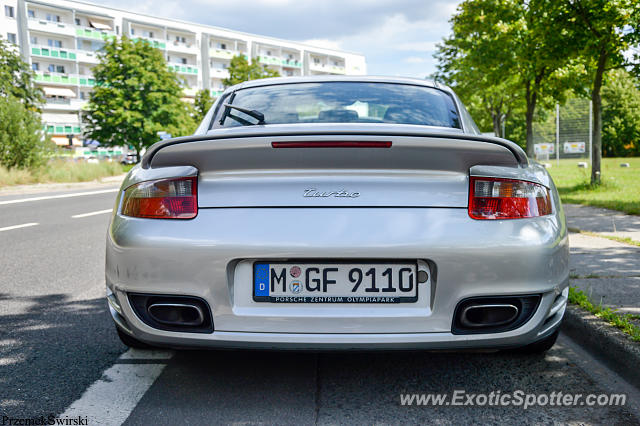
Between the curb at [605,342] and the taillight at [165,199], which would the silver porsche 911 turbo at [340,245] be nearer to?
the taillight at [165,199]

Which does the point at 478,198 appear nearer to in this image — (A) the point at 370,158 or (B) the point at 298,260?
(A) the point at 370,158

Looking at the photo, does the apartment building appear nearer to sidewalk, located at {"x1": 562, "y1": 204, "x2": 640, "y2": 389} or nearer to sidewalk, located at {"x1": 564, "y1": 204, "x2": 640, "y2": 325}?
sidewalk, located at {"x1": 564, "y1": 204, "x2": 640, "y2": 325}

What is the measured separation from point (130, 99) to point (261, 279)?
3966cm

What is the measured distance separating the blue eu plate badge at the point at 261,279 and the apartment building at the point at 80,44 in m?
52.0

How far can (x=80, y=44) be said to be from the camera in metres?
69.6

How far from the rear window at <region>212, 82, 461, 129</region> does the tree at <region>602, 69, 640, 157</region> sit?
187 feet

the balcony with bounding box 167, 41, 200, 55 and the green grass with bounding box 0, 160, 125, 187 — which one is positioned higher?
the balcony with bounding box 167, 41, 200, 55

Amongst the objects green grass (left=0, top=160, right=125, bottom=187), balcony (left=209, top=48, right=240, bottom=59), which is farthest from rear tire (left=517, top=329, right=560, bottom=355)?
balcony (left=209, top=48, right=240, bottom=59)

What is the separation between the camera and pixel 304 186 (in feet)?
7.75

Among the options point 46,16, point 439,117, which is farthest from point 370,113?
point 46,16

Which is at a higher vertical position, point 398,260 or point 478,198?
point 478,198

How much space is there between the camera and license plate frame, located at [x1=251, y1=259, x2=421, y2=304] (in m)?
2.31

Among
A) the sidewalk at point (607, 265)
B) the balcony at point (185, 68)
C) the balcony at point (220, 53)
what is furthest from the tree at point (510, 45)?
the balcony at point (220, 53)

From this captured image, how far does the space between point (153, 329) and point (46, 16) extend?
73296mm
